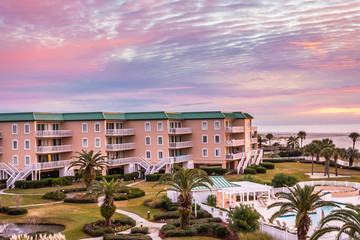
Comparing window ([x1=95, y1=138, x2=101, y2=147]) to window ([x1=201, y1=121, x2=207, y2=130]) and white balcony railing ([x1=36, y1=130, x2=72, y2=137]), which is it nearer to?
white balcony railing ([x1=36, y1=130, x2=72, y2=137])

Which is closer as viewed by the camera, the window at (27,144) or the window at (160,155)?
the window at (27,144)

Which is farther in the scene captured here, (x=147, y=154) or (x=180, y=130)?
(x=180, y=130)

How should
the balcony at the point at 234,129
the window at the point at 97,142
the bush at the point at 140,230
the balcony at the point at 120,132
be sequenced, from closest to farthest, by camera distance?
the bush at the point at 140,230, the window at the point at 97,142, the balcony at the point at 120,132, the balcony at the point at 234,129

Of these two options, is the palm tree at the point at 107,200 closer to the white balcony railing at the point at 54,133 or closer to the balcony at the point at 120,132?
the white balcony railing at the point at 54,133

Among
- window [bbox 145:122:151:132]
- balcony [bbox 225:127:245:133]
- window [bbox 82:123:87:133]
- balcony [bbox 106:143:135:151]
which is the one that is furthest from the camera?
balcony [bbox 225:127:245:133]

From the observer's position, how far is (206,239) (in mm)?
27922

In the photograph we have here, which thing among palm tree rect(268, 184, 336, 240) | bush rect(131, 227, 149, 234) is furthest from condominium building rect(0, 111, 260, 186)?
palm tree rect(268, 184, 336, 240)

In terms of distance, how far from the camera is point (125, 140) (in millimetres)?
64938

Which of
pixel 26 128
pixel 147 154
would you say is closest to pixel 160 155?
pixel 147 154

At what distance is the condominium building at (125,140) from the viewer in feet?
184

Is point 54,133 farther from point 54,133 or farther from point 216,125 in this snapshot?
point 216,125

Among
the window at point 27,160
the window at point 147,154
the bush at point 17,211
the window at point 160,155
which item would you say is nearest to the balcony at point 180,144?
the window at point 160,155

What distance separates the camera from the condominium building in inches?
2211

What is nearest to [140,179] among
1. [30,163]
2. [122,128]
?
[122,128]
